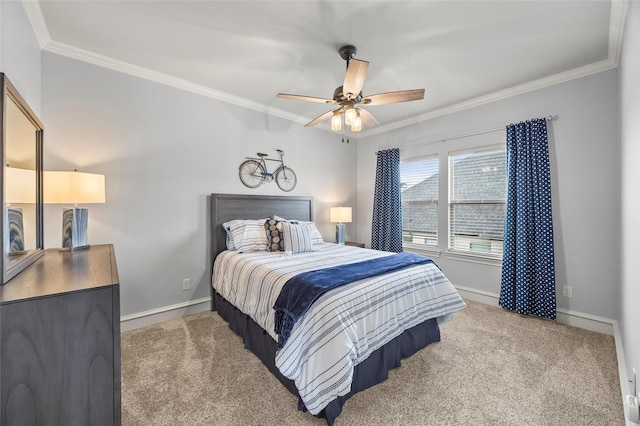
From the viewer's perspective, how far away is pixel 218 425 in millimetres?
1560

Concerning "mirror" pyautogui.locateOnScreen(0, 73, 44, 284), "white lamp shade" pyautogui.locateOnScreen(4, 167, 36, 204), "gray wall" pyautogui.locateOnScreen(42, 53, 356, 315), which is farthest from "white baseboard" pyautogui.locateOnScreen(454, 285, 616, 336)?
"white lamp shade" pyautogui.locateOnScreen(4, 167, 36, 204)

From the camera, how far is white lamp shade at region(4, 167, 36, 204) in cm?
128

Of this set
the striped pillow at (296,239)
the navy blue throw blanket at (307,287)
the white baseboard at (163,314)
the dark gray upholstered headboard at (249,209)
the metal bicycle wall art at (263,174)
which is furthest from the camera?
the metal bicycle wall art at (263,174)

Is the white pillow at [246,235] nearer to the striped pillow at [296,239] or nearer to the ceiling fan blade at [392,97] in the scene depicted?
the striped pillow at [296,239]

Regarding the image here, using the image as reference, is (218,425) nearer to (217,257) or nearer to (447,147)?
(217,257)

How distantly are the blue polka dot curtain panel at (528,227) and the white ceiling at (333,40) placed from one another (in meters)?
0.65

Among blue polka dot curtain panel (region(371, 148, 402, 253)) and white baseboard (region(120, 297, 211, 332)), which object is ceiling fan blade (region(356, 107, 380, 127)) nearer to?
blue polka dot curtain panel (region(371, 148, 402, 253))

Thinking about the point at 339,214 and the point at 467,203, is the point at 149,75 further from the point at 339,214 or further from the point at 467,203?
the point at 467,203

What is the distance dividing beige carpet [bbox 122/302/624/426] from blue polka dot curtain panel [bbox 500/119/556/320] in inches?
16.3

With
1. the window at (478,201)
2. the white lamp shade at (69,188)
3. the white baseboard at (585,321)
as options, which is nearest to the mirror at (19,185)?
the white lamp shade at (69,188)

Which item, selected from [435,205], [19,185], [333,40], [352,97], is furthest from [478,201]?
[19,185]

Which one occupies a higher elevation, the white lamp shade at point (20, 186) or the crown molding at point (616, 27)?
the crown molding at point (616, 27)

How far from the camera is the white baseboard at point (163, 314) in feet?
8.96

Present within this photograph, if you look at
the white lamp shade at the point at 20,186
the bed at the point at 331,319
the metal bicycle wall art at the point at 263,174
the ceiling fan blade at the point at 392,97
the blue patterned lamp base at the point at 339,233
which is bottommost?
the bed at the point at 331,319
